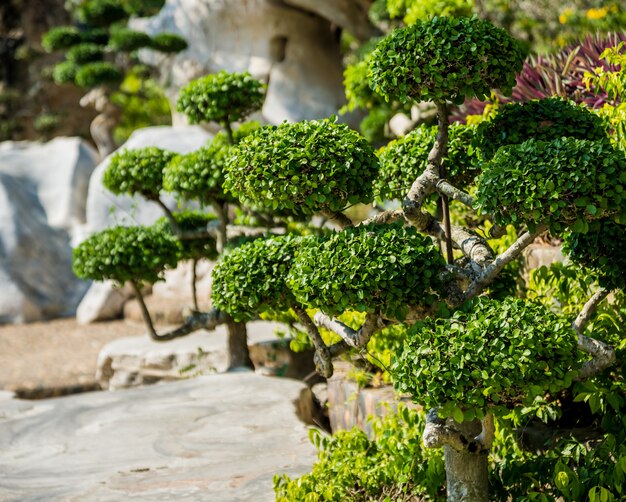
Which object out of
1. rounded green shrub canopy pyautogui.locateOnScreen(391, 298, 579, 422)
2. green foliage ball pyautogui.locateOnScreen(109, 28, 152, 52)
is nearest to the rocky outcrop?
green foliage ball pyautogui.locateOnScreen(109, 28, 152, 52)

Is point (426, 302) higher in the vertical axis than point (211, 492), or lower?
higher

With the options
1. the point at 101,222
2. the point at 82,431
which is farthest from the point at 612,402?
the point at 101,222

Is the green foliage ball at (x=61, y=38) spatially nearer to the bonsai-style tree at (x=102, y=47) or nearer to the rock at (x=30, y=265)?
the bonsai-style tree at (x=102, y=47)

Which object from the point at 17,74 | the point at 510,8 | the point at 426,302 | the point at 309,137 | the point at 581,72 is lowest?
the point at 426,302

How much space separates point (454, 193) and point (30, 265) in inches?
394

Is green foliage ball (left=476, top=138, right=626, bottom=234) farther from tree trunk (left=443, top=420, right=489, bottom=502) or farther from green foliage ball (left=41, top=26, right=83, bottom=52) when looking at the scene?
green foliage ball (left=41, top=26, right=83, bottom=52)

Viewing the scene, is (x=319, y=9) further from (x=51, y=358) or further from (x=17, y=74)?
(x=17, y=74)

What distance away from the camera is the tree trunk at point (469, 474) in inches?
131

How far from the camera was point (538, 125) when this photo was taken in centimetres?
361

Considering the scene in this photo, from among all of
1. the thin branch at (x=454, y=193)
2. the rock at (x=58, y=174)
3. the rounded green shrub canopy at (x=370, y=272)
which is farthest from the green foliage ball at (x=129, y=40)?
the rounded green shrub canopy at (x=370, y=272)

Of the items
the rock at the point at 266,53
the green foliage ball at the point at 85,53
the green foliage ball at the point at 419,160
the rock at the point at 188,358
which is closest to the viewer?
the green foliage ball at the point at 419,160

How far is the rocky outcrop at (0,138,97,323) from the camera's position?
1201cm

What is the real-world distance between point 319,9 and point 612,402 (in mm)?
9266

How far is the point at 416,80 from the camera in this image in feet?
10.9
